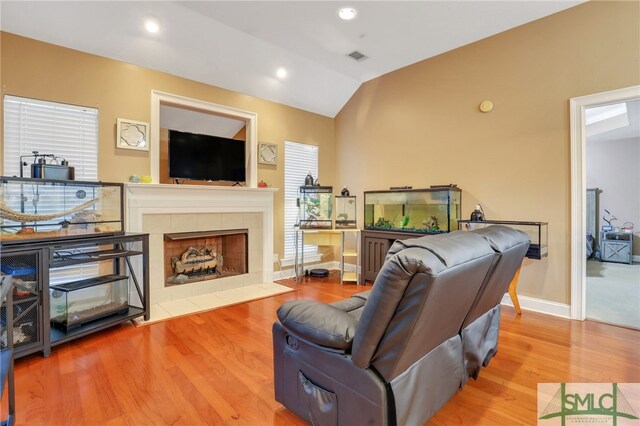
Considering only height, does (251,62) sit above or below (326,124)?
above

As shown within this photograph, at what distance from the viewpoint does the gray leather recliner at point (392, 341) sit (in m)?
1.25

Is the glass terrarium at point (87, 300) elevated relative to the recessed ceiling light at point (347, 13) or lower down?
lower down

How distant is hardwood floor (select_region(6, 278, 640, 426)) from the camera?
179 centimetres

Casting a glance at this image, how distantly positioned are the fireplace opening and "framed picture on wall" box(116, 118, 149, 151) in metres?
1.06

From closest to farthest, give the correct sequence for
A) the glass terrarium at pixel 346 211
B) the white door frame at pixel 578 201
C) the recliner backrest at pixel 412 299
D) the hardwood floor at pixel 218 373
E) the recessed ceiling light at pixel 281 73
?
the recliner backrest at pixel 412 299 < the hardwood floor at pixel 218 373 < the white door frame at pixel 578 201 < the recessed ceiling light at pixel 281 73 < the glass terrarium at pixel 346 211

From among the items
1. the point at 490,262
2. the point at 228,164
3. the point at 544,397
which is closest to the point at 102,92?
the point at 228,164

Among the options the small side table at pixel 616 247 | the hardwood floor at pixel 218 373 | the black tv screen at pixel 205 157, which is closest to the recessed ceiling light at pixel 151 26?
the black tv screen at pixel 205 157

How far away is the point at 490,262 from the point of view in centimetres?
164

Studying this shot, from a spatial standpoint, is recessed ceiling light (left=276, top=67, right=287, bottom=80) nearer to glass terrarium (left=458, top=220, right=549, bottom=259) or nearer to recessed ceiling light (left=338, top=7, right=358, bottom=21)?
recessed ceiling light (left=338, top=7, right=358, bottom=21)

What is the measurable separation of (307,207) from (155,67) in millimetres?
2656

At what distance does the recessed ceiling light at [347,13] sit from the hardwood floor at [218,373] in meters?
3.18

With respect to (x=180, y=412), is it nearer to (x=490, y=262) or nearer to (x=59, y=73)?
(x=490, y=262)

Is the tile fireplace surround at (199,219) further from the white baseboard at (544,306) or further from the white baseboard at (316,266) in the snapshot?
the white baseboard at (544,306)

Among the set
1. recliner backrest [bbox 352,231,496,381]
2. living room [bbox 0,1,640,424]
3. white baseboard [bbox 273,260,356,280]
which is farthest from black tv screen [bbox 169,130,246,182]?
recliner backrest [bbox 352,231,496,381]
